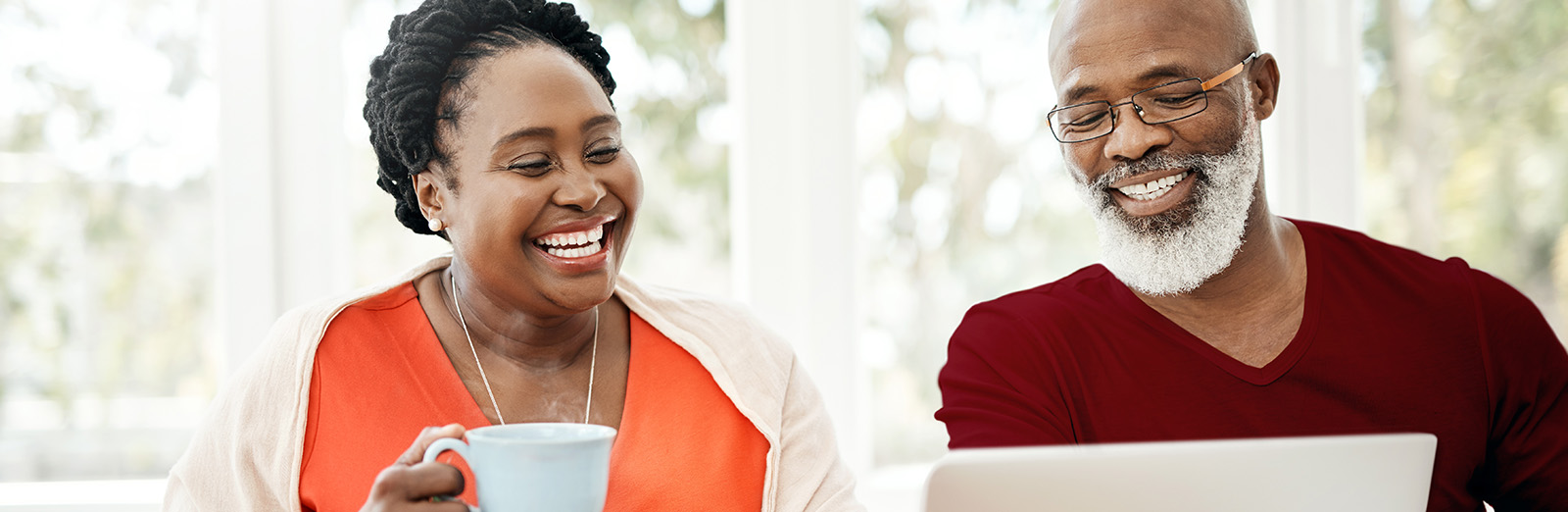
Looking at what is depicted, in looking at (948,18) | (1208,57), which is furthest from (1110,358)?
(948,18)

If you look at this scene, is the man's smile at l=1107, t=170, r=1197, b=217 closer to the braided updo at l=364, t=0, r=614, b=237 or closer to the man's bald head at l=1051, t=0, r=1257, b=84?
the man's bald head at l=1051, t=0, r=1257, b=84

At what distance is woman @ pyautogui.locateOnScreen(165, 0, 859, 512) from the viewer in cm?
133

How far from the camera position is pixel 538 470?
2.92ft

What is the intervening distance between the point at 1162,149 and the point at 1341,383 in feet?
1.29

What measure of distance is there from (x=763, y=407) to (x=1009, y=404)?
0.34 metres

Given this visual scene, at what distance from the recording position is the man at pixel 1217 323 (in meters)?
1.38

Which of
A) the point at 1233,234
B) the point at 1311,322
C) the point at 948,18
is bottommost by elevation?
the point at 1311,322

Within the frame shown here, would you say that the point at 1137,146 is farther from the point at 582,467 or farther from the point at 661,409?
the point at 582,467

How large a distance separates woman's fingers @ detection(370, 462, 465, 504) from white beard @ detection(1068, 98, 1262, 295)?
959 millimetres

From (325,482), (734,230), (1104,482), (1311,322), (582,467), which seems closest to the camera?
(1104,482)

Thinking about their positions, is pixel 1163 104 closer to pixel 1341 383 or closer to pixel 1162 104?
pixel 1162 104

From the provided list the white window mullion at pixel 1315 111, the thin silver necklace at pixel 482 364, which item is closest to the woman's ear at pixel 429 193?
the thin silver necklace at pixel 482 364

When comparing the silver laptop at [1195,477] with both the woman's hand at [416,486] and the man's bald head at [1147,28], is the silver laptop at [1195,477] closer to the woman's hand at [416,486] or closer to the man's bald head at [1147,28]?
A: the woman's hand at [416,486]

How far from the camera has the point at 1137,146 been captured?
4.60 feet
